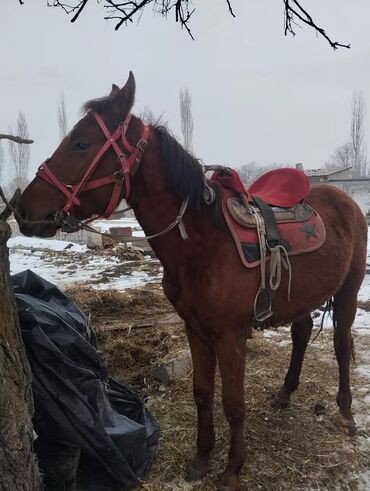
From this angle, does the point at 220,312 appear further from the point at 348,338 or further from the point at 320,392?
the point at 320,392

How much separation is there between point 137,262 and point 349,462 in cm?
769

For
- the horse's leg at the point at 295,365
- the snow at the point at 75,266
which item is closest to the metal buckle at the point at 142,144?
the horse's leg at the point at 295,365

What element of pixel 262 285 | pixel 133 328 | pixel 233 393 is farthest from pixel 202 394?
pixel 133 328

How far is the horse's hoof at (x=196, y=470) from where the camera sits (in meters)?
2.44

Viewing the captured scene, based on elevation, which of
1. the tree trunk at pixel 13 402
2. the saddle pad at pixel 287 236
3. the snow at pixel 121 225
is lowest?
the snow at pixel 121 225

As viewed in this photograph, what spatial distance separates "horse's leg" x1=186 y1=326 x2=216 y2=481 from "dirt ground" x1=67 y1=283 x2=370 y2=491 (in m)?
0.08

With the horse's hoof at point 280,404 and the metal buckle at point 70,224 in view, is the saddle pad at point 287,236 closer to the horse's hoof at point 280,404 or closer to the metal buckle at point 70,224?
the metal buckle at point 70,224

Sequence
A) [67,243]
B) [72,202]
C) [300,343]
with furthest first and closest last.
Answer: [67,243], [300,343], [72,202]

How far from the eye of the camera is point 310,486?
7.79 feet

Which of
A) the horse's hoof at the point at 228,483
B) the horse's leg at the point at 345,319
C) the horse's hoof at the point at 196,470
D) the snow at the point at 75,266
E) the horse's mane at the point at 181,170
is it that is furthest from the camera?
the snow at the point at 75,266

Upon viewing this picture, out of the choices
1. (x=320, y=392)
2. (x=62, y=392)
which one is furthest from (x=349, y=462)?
(x=62, y=392)

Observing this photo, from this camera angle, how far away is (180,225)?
2.22 m

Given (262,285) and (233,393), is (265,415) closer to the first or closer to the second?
(233,393)

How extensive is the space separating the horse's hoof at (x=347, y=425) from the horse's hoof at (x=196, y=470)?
106 cm
